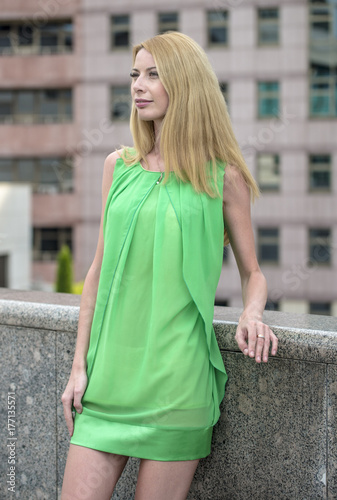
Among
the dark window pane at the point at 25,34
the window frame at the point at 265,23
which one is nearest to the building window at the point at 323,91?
the window frame at the point at 265,23

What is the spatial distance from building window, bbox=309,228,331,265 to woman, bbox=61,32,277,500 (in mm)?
27381

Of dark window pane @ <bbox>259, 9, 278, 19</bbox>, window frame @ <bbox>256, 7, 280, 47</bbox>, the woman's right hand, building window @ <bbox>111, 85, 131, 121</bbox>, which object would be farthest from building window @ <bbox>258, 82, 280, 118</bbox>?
the woman's right hand

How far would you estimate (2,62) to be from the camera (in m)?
30.7

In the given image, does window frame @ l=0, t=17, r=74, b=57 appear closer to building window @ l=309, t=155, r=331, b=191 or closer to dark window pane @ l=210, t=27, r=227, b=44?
dark window pane @ l=210, t=27, r=227, b=44

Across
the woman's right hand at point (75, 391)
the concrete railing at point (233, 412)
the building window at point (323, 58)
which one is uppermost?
the building window at point (323, 58)

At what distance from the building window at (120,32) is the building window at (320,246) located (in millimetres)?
11650

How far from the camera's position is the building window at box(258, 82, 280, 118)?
1136 inches

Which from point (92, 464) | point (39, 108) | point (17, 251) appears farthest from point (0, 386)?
point (39, 108)

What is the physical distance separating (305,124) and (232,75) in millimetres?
3745

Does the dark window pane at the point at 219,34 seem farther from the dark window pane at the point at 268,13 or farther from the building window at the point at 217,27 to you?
the dark window pane at the point at 268,13

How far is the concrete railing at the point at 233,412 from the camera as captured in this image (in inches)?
101

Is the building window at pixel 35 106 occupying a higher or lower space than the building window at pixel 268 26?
lower

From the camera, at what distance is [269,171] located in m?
29.1

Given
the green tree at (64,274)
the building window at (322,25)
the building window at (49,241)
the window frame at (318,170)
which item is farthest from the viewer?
the building window at (49,241)
